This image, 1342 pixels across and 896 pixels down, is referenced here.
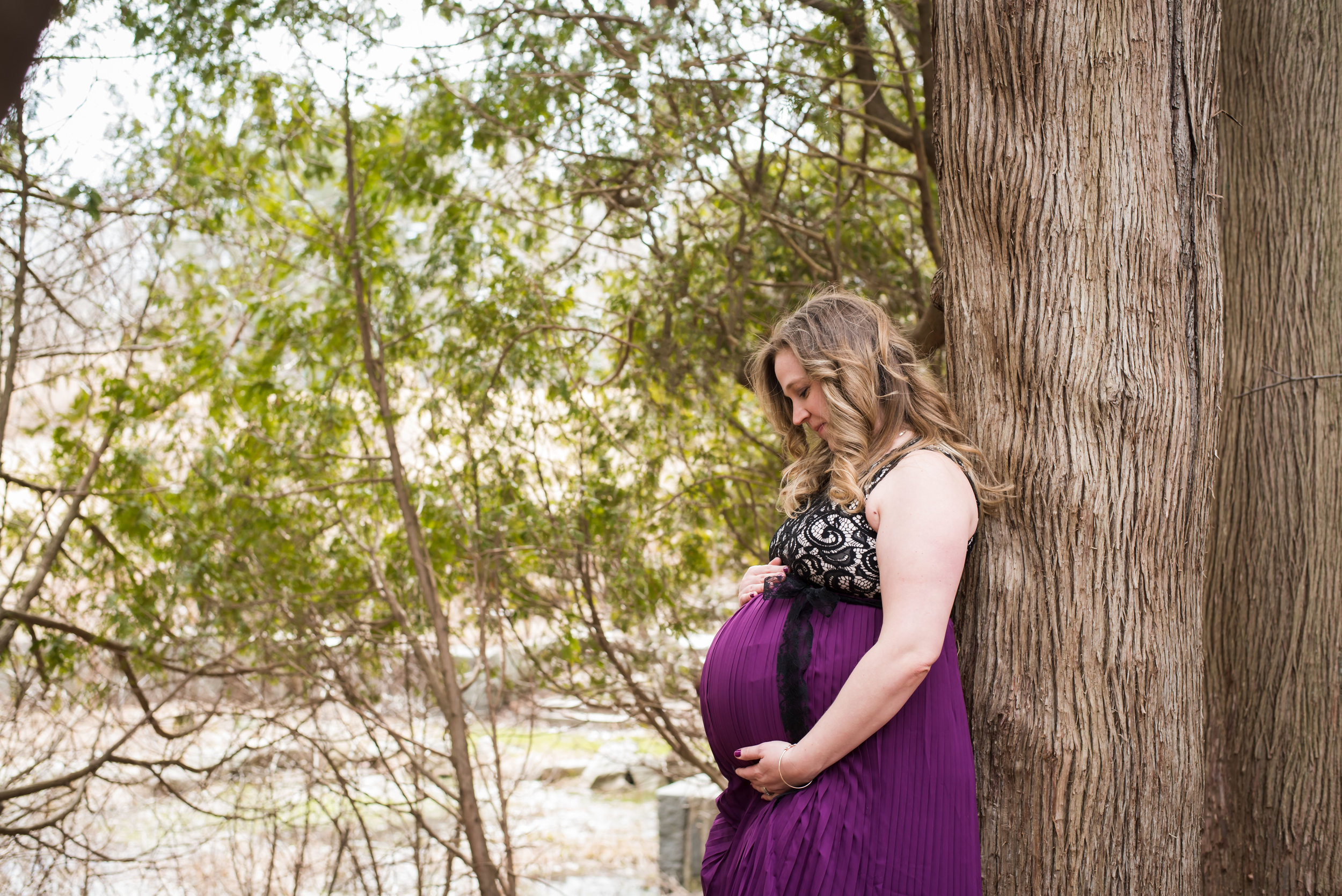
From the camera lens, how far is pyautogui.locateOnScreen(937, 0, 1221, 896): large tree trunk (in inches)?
71.4

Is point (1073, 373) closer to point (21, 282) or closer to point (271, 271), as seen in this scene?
point (21, 282)

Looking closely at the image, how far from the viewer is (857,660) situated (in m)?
1.76

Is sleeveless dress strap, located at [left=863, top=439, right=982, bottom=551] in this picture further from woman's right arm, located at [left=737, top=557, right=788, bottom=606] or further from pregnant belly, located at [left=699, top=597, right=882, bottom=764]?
woman's right arm, located at [left=737, top=557, right=788, bottom=606]

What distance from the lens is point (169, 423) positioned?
4.65 m

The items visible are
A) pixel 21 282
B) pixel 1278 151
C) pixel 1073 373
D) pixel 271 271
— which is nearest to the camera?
pixel 1073 373

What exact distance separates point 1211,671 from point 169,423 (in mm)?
4610

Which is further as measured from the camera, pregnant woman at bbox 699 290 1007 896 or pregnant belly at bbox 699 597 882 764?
pregnant belly at bbox 699 597 882 764

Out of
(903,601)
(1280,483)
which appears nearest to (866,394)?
(903,601)

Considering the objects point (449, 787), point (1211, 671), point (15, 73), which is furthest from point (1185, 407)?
point (449, 787)

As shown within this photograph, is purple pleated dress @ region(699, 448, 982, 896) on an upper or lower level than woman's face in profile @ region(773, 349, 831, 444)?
lower

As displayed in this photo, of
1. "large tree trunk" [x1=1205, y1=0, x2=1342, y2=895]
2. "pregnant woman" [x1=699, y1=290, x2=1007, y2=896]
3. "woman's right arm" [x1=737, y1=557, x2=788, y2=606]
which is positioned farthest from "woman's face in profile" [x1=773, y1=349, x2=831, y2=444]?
"large tree trunk" [x1=1205, y1=0, x2=1342, y2=895]

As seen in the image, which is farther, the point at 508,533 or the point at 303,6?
the point at 508,533

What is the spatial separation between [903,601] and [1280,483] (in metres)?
1.56

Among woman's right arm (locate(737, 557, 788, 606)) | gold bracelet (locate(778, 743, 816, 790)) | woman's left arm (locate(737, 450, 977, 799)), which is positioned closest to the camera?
woman's left arm (locate(737, 450, 977, 799))
